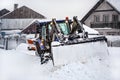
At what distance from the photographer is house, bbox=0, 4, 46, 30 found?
54.8 m

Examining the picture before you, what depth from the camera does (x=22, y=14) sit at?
5847cm

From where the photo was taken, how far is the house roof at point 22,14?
5725cm

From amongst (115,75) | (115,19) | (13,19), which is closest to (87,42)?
(115,75)

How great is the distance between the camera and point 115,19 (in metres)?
34.4

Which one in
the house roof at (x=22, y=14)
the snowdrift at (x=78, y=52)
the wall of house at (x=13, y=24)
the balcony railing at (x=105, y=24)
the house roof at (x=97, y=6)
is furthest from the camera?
the house roof at (x=22, y=14)

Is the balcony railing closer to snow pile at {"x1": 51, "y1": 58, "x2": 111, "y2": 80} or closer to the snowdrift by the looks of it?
the snowdrift

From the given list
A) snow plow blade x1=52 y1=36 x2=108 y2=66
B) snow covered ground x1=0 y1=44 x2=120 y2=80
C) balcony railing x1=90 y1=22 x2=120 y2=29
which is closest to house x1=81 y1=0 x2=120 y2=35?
balcony railing x1=90 y1=22 x2=120 y2=29

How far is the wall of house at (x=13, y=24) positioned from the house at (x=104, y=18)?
21864 mm

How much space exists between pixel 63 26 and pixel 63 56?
3715 mm

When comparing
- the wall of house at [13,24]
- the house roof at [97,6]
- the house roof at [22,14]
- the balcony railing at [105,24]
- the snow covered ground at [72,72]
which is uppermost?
the house roof at [22,14]

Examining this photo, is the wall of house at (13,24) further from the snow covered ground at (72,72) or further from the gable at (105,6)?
the snow covered ground at (72,72)

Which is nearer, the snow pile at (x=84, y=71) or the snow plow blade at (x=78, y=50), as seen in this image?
the snow pile at (x=84, y=71)

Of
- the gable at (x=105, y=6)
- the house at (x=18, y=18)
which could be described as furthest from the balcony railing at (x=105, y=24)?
the house at (x=18, y=18)

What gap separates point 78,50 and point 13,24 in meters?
45.9
